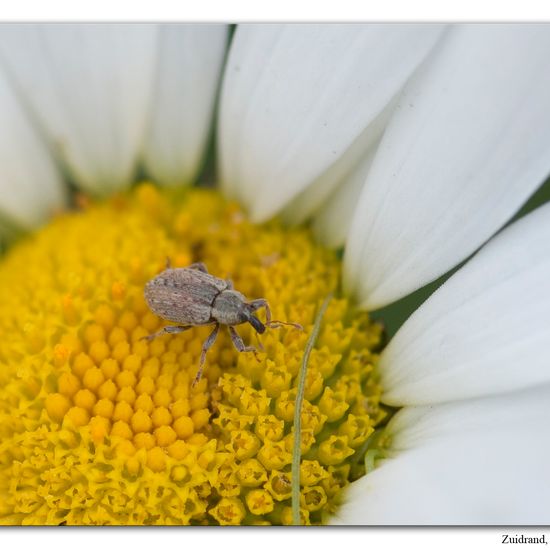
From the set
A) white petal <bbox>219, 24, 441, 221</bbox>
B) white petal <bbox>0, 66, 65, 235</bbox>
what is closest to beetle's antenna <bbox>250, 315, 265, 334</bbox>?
white petal <bbox>219, 24, 441, 221</bbox>

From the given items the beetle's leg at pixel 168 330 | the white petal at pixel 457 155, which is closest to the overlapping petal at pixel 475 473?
the white petal at pixel 457 155

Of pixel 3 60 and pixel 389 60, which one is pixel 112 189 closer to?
pixel 3 60

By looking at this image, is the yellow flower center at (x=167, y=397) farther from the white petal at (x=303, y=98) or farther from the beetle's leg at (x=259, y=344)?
the white petal at (x=303, y=98)

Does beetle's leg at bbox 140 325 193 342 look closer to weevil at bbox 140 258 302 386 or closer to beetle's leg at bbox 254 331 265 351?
weevil at bbox 140 258 302 386

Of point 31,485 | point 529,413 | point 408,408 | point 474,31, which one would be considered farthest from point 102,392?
point 474,31

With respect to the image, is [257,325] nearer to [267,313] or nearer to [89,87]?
[267,313]

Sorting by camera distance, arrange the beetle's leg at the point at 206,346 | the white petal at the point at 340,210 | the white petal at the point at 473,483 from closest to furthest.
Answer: the white petal at the point at 473,483 → the beetle's leg at the point at 206,346 → the white petal at the point at 340,210

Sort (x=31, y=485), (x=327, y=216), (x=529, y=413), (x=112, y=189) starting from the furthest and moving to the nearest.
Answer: (x=112, y=189) < (x=327, y=216) < (x=31, y=485) < (x=529, y=413)
